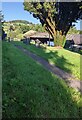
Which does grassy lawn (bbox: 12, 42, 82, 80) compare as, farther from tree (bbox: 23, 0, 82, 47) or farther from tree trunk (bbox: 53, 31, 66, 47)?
tree trunk (bbox: 53, 31, 66, 47)

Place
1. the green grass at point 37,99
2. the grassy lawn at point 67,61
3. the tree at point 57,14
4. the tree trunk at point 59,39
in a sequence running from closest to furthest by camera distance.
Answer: the green grass at point 37,99 < the grassy lawn at point 67,61 < the tree at point 57,14 < the tree trunk at point 59,39


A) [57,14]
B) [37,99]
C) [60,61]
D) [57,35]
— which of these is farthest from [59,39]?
[37,99]

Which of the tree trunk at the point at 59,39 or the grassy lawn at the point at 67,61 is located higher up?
the tree trunk at the point at 59,39

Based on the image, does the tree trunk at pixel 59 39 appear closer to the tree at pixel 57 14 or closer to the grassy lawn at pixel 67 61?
the tree at pixel 57 14

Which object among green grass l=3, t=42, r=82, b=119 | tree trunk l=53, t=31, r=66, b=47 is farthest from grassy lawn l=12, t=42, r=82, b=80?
tree trunk l=53, t=31, r=66, b=47

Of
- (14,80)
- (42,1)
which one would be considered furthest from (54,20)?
(14,80)

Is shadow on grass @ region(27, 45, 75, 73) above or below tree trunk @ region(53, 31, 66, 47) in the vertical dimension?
below

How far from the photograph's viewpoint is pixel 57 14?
5259cm

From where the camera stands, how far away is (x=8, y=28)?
145 metres

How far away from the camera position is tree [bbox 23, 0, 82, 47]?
5041cm

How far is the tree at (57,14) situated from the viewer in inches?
1984

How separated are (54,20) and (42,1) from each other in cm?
532

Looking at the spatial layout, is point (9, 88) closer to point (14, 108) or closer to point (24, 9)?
point (14, 108)

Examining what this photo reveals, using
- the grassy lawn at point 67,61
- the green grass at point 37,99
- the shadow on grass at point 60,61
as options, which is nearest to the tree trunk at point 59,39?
the grassy lawn at point 67,61
